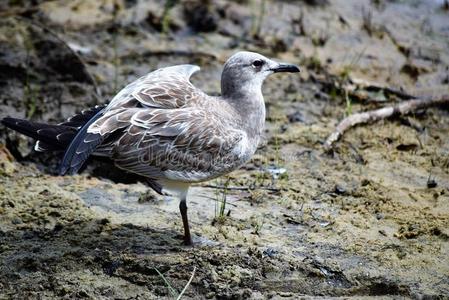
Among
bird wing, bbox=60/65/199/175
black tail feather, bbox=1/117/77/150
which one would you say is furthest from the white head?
black tail feather, bbox=1/117/77/150

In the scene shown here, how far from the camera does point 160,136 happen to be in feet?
18.3

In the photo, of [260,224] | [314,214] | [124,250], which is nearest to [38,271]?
[124,250]

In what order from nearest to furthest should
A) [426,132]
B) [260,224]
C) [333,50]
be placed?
1. [260,224]
2. [426,132]
3. [333,50]

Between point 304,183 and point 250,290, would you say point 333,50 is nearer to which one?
point 304,183

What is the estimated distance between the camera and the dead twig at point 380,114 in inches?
289

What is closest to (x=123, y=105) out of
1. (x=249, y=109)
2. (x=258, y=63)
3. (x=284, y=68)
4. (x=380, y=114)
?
(x=249, y=109)

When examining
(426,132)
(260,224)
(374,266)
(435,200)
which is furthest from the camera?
(426,132)

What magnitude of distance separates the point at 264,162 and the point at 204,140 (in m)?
1.45

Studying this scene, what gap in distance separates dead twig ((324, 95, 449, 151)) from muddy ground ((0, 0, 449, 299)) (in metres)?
0.08

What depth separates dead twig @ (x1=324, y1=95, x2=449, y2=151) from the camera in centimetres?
734

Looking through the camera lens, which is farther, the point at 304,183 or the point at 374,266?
the point at 304,183

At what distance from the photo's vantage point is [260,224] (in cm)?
595

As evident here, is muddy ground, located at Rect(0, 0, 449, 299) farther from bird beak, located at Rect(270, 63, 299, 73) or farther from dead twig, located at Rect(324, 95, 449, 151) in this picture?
bird beak, located at Rect(270, 63, 299, 73)

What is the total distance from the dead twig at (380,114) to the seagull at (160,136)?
1.59m
